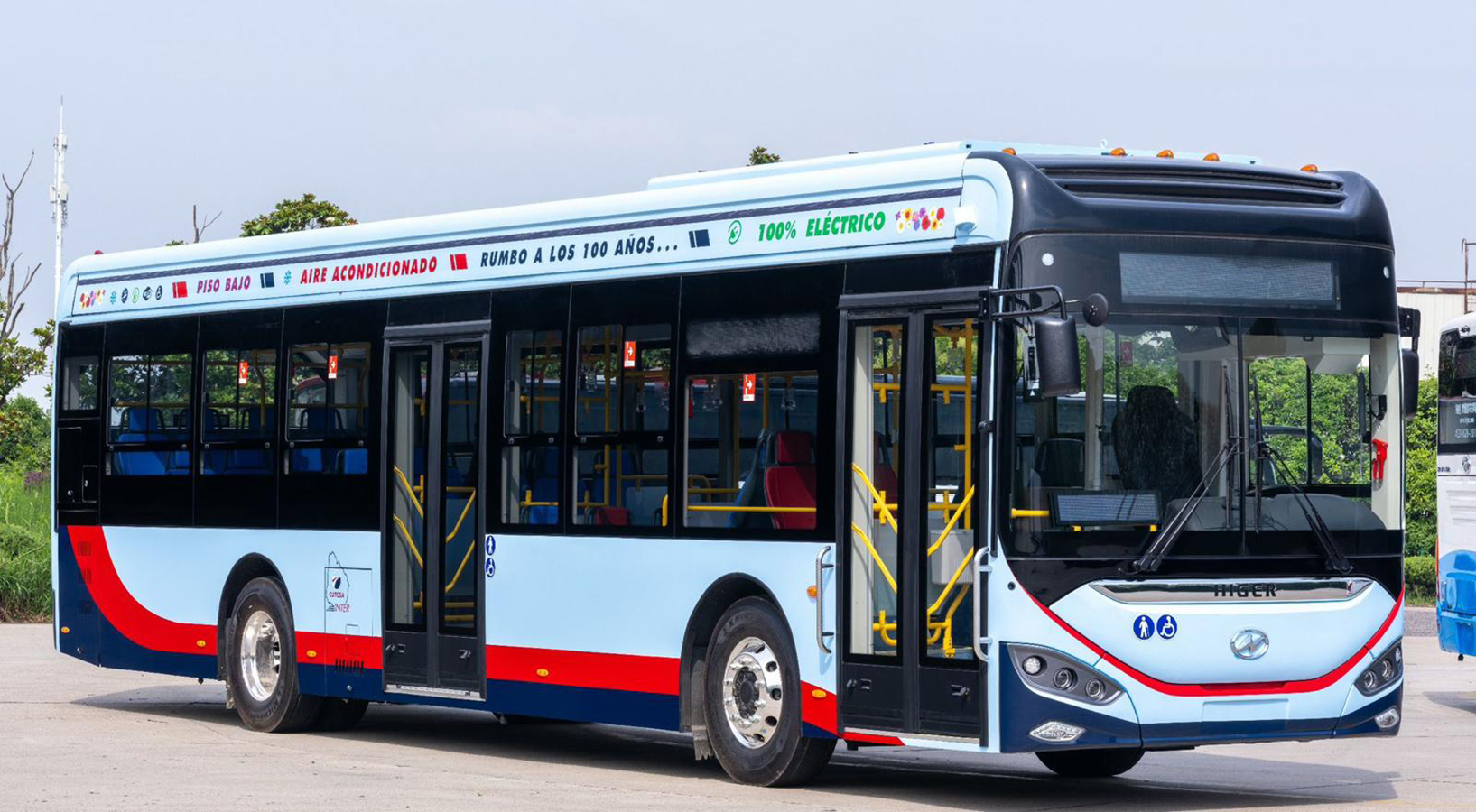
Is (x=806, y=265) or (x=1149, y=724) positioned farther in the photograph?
(x=806, y=265)

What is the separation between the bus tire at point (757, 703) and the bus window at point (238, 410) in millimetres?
4883

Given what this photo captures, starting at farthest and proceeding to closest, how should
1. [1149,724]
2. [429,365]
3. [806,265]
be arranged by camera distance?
[429,365]
[806,265]
[1149,724]

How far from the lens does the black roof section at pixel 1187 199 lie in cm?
1180

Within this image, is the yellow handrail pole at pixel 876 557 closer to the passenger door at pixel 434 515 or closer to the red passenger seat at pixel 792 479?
the red passenger seat at pixel 792 479

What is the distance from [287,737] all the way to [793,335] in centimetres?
571

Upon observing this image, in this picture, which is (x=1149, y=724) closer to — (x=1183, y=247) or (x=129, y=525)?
(x=1183, y=247)

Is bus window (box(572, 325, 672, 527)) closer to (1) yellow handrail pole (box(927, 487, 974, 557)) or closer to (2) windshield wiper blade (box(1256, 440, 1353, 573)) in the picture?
(1) yellow handrail pole (box(927, 487, 974, 557))

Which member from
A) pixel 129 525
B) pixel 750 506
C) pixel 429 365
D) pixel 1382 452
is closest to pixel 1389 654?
pixel 1382 452

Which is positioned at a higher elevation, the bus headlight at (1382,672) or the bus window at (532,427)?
the bus window at (532,427)

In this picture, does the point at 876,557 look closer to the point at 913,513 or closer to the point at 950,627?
the point at 913,513

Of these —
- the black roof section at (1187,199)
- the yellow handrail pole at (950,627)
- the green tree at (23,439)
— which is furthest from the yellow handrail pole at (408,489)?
the green tree at (23,439)

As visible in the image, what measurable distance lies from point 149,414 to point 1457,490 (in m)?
11.0

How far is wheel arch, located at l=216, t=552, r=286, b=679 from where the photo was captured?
17.3 metres

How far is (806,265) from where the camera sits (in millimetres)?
13180
